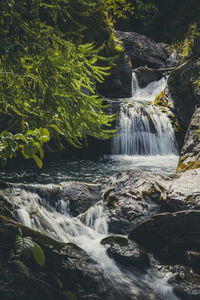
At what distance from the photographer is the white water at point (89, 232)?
422 centimetres

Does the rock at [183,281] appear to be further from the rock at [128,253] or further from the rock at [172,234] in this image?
the rock at [128,253]

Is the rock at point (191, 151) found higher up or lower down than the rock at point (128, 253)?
higher up

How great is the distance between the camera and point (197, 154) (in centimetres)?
891

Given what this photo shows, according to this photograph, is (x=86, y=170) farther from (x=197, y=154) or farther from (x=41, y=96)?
(x=41, y=96)

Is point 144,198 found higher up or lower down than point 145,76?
lower down

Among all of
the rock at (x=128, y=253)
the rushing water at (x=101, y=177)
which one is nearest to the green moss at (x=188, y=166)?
the rushing water at (x=101, y=177)

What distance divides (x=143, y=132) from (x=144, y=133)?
0.27 ft

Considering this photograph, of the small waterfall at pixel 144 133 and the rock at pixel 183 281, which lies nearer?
the rock at pixel 183 281

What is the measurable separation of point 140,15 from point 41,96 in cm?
2507

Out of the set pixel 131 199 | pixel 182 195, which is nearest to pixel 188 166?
pixel 182 195

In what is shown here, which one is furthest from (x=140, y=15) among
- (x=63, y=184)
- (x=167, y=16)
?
(x=63, y=184)

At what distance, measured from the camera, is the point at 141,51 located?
21.3 meters

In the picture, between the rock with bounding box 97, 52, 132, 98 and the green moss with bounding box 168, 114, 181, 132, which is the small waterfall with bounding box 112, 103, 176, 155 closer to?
the green moss with bounding box 168, 114, 181, 132

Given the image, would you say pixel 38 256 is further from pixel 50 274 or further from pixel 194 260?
Result: pixel 194 260
